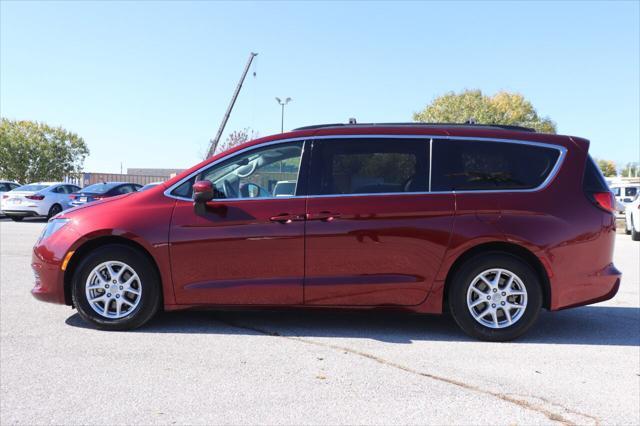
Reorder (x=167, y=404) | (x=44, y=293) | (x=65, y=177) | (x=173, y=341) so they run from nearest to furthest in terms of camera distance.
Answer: (x=167, y=404) → (x=173, y=341) → (x=44, y=293) → (x=65, y=177)

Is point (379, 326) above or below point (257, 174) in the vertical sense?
below

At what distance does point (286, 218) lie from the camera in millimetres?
4727

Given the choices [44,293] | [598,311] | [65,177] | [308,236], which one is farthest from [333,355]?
[65,177]

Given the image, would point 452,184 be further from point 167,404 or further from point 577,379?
point 167,404

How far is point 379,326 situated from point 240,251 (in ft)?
4.92

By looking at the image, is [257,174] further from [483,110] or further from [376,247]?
[483,110]

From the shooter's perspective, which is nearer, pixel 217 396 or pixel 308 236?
pixel 217 396

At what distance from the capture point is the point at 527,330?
4805mm

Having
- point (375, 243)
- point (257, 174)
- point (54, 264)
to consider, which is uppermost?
point (257, 174)

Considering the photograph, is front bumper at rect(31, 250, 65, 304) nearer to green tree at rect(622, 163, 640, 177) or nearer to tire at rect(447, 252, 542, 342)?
tire at rect(447, 252, 542, 342)

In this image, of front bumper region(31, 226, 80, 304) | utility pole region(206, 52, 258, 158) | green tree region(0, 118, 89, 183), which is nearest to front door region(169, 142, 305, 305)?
front bumper region(31, 226, 80, 304)

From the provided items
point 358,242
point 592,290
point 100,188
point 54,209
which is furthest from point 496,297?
point 54,209

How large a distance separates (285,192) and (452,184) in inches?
57.1

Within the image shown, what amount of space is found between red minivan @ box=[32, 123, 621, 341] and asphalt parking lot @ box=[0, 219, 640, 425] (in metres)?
0.33
